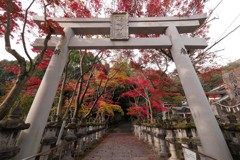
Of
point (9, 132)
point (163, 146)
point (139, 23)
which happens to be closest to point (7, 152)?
point (9, 132)

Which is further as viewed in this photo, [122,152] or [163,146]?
[122,152]

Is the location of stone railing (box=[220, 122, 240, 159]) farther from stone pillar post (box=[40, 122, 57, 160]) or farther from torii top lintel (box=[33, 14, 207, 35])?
stone pillar post (box=[40, 122, 57, 160])

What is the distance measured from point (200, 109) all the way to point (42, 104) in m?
5.42

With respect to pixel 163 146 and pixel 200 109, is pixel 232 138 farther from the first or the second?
pixel 163 146

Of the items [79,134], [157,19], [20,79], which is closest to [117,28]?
[157,19]

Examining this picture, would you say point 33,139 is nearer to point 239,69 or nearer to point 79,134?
point 79,134

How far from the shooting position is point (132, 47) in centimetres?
587

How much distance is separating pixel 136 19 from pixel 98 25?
1.78 m

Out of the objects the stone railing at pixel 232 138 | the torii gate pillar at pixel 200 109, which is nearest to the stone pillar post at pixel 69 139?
the torii gate pillar at pixel 200 109

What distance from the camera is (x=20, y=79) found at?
3.98 meters

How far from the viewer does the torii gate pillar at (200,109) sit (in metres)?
4.03

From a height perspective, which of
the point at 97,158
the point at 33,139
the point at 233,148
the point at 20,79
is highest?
the point at 20,79

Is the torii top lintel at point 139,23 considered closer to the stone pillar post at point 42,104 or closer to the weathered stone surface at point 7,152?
the stone pillar post at point 42,104

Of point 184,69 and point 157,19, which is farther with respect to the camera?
point 157,19
